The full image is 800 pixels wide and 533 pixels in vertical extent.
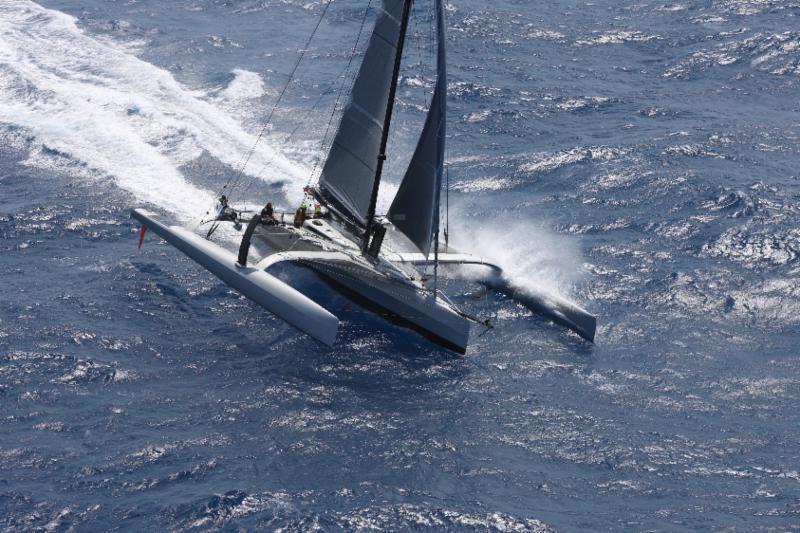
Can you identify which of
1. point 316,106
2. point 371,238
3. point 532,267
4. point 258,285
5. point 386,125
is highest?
point 316,106

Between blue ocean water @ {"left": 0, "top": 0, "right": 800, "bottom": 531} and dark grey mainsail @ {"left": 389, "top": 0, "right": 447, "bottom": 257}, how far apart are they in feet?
9.51

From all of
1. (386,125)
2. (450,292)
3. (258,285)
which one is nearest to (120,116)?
(386,125)

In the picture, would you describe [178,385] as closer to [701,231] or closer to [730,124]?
[701,231]

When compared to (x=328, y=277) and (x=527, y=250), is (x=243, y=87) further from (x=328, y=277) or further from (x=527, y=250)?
(x=328, y=277)

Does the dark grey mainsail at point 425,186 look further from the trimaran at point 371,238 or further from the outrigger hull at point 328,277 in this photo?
the outrigger hull at point 328,277

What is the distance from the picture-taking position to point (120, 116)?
35062 mm

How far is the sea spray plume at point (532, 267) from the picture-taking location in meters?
25.2

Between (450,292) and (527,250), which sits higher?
(527,250)

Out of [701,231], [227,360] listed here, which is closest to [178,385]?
[227,360]

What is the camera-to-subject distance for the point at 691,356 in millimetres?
23625

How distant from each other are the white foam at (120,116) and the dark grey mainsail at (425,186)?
342 inches

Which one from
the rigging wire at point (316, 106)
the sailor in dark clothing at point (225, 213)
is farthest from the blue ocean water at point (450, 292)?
the sailor in dark clothing at point (225, 213)

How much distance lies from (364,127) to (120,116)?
1414 cm

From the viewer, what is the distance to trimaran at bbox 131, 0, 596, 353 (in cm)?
2327
